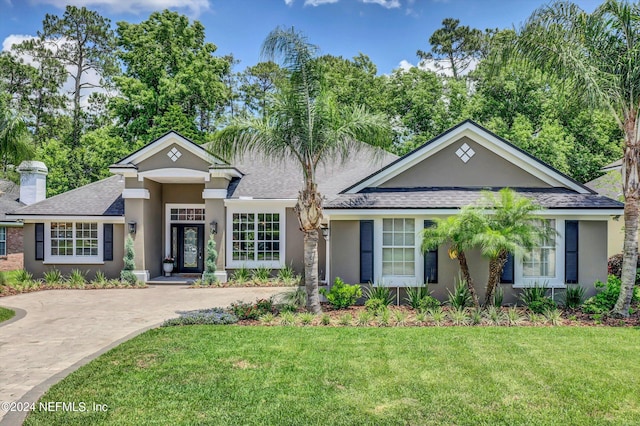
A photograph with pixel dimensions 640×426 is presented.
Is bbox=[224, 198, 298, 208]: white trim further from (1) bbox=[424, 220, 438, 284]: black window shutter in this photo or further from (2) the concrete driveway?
(1) bbox=[424, 220, 438, 284]: black window shutter

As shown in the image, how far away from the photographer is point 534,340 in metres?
8.29

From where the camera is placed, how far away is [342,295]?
440 inches

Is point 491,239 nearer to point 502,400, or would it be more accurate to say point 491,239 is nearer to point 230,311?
point 502,400

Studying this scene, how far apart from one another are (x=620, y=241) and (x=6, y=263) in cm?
2935

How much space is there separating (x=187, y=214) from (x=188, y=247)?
1.49 metres

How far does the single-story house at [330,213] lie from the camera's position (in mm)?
11875

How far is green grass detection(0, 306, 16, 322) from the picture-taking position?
10817 millimetres

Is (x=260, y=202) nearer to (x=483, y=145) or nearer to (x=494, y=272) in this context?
(x=483, y=145)

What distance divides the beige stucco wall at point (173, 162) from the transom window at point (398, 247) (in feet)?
27.4

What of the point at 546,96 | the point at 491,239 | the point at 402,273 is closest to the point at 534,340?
the point at 491,239

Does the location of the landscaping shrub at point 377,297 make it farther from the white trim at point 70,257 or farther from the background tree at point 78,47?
the background tree at point 78,47

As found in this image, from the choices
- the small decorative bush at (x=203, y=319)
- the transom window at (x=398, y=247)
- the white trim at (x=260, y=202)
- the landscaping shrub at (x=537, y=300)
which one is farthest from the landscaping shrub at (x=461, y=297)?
the white trim at (x=260, y=202)

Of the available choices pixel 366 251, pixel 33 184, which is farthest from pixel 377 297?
pixel 33 184

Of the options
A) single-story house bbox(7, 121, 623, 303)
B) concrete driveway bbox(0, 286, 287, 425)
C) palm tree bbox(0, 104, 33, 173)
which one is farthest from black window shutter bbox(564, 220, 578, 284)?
palm tree bbox(0, 104, 33, 173)
